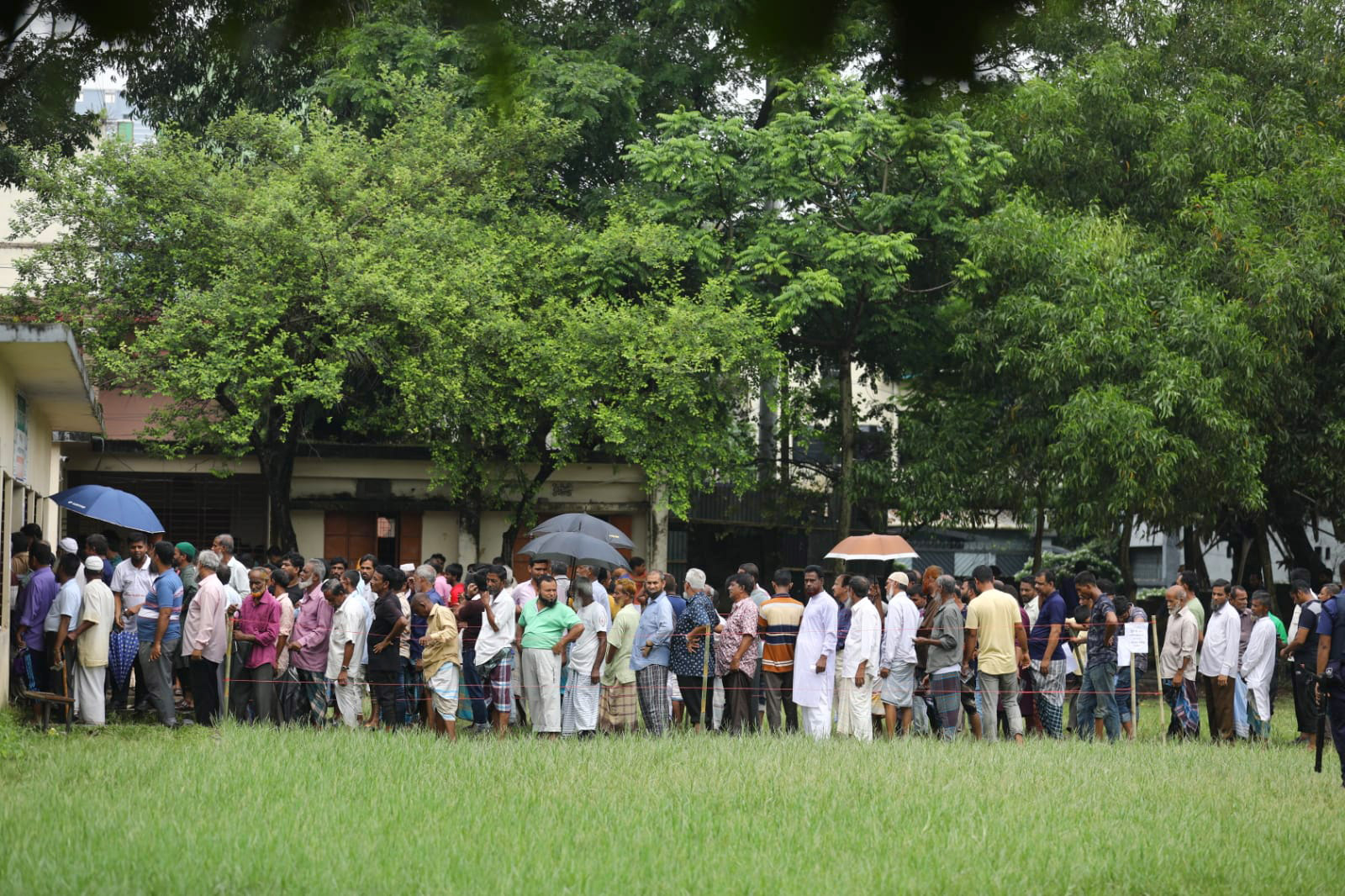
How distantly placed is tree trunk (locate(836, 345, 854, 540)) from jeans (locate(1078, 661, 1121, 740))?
1240 cm

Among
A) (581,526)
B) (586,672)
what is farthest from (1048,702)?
(581,526)

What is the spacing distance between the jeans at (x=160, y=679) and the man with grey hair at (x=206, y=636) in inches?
9.5

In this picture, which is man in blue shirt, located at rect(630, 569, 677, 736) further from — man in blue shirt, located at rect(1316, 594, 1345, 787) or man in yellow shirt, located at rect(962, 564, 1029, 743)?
man in blue shirt, located at rect(1316, 594, 1345, 787)

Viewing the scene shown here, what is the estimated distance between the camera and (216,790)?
30.2 feet

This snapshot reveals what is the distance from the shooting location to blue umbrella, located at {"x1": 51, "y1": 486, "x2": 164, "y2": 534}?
16625 millimetres

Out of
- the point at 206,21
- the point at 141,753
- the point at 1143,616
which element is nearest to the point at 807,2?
the point at 206,21

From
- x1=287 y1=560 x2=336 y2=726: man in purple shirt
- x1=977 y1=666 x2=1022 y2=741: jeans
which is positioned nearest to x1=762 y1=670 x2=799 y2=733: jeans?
x1=977 y1=666 x2=1022 y2=741: jeans

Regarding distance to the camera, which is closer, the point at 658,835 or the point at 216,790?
the point at 658,835

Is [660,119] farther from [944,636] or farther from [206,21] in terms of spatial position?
[206,21]

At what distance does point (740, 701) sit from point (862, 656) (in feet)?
4.34

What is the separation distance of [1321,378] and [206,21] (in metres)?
22.7

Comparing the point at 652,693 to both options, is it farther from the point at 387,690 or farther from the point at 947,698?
the point at 947,698

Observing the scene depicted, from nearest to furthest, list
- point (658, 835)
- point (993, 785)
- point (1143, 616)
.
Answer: point (658, 835), point (993, 785), point (1143, 616)

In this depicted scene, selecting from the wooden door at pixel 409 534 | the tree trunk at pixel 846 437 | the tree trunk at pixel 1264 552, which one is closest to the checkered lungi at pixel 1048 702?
the tree trunk at pixel 1264 552
